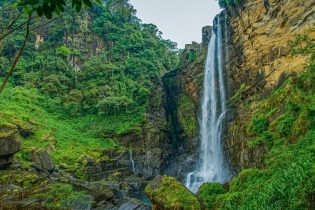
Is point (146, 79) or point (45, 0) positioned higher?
point (146, 79)

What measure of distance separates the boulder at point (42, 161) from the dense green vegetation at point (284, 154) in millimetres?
14643

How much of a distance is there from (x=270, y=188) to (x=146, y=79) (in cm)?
4076

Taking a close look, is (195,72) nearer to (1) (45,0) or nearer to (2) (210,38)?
(2) (210,38)

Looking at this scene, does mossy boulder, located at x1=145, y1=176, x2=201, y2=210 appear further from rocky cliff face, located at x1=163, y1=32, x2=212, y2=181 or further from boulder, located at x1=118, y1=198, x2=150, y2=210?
rocky cliff face, located at x1=163, y1=32, x2=212, y2=181

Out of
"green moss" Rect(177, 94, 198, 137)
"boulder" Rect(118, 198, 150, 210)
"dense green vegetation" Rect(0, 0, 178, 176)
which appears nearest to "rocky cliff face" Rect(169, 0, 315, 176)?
"green moss" Rect(177, 94, 198, 137)

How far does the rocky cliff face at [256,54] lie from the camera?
2481 cm

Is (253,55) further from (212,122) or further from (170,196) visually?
(170,196)

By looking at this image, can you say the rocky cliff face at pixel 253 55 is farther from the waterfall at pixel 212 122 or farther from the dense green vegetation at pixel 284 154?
the dense green vegetation at pixel 284 154

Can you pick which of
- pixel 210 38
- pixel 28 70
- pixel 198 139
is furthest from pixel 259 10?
pixel 28 70

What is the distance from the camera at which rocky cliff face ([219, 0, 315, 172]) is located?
24812 mm

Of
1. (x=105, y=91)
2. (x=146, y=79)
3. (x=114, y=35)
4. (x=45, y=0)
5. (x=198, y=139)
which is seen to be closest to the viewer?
(x=45, y=0)

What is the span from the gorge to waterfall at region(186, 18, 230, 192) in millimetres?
135

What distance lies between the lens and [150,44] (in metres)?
56.9

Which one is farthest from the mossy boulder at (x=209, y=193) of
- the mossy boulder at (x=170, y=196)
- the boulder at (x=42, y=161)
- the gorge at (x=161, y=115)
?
the boulder at (x=42, y=161)
